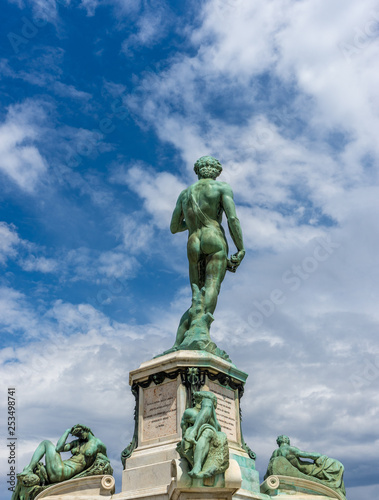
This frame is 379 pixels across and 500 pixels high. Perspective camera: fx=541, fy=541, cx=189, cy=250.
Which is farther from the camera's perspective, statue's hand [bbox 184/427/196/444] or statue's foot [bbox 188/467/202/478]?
statue's hand [bbox 184/427/196/444]

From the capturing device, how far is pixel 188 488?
7.63 metres

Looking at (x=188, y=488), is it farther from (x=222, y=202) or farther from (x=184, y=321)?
(x=222, y=202)

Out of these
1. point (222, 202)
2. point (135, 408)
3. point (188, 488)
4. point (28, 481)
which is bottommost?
point (188, 488)

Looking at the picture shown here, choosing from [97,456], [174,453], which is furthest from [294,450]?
Result: [97,456]

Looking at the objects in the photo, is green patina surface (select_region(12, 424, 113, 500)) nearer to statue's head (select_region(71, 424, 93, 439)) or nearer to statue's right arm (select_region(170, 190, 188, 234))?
statue's head (select_region(71, 424, 93, 439))

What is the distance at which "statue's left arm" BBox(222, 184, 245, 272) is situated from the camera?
1387 cm

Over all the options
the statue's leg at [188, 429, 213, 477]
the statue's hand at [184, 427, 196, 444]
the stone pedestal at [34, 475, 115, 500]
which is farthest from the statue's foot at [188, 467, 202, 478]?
the stone pedestal at [34, 475, 115, 500]

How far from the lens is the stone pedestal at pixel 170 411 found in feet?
35.2

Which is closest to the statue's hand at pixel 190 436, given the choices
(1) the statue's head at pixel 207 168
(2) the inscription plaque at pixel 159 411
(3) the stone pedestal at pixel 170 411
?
(3) the stone pedestal at pixel 170 411

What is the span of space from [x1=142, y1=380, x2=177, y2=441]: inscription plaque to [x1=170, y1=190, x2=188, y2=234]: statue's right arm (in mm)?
4661

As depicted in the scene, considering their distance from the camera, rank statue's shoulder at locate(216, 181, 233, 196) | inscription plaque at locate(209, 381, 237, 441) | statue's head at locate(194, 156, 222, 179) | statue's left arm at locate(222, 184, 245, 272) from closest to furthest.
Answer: inscription plaque at locate(209, 381, 237, 441) → statue's left arm at locate(222, 184, 245, 272) → statue's shoulder at locate(216, 181, 233, 196) → statue's head at locate(194, 156, 222, 179)

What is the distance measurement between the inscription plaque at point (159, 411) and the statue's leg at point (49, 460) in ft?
6.44

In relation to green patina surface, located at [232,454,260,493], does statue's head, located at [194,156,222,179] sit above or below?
above

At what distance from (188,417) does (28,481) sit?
186 inches
